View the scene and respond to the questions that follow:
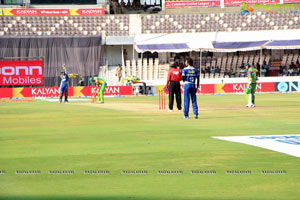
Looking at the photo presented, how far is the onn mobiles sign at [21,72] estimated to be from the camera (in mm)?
45656

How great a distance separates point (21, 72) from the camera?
4591cm

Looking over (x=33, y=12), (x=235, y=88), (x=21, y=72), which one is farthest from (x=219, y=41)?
(x=33, y=12)

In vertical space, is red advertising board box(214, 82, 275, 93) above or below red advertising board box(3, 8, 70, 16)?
below

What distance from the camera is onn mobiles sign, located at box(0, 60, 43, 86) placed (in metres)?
45.7

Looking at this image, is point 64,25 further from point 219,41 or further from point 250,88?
point 250,88

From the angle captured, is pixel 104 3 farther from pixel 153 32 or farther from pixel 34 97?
pixel 34 97

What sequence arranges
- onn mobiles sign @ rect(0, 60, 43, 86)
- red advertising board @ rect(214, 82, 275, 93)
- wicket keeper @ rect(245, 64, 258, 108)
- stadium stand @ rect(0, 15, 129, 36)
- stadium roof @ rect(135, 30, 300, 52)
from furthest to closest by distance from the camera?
1. stadium stand @ rect(0, 15, 129, 36)
2. stadium roof @ rect(135, 30, 300, 52)
3. onn mobiles sign @ rect(0, 60, 43, 86)
4. red advertising board @ rect(214, 82, 275, 93)
5. wicket keeper @ rect(245, 64, 258, 108)

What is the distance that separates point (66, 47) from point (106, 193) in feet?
152

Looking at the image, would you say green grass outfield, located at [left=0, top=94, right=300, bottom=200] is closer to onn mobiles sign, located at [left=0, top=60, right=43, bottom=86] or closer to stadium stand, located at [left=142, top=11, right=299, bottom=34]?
onn mobiles sign, located at [left=0, top=60, right=43, bottom=86]

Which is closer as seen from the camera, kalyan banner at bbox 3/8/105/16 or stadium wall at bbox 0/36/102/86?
stadium wall at bbox 0/36/102/86

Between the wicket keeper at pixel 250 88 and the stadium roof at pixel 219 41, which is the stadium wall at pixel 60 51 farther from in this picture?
the wicket keeper at pixel 250 88

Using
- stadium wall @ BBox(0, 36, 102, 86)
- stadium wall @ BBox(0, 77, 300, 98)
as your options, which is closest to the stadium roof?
stadium wall @ BBox(0, 77, 300, 98)

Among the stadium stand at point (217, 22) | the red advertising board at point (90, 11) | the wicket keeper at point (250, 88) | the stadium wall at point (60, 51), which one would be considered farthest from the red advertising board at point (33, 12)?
the wicket keeper at point (250, 88)

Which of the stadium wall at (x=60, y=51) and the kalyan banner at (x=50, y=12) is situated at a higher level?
the kalyan banner at (x=50, y=12)
